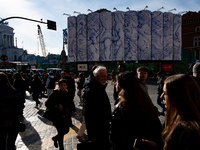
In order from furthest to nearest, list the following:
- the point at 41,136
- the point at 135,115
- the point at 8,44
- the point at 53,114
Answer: the point at 8,44
the point at 41,136
the point at 53,114
the point at 135,115

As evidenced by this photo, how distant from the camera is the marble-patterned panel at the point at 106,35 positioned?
35.0 meters

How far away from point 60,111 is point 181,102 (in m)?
2.88

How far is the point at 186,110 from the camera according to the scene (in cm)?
134

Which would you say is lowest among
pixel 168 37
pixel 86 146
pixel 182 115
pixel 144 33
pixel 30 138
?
pixel 30 138

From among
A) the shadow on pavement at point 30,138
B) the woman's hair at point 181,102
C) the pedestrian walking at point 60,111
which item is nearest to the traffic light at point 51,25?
the shadow on pavement at point 30,138

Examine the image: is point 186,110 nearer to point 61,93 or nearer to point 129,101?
point 129,101

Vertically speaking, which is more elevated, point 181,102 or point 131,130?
point 181,102

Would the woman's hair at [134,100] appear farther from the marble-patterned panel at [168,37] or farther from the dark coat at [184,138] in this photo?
the marble-patterned panel at [168,37]

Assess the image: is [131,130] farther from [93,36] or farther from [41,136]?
[93,36]

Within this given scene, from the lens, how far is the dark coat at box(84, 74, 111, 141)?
2.62m

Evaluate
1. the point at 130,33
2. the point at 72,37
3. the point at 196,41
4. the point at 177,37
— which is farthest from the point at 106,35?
the point at 196,41

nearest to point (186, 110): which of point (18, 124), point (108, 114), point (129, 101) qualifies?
point (129, 101)

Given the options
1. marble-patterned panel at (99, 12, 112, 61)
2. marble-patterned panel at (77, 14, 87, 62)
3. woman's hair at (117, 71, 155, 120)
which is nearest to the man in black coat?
woman's hair at (117, 71, 155, 120)

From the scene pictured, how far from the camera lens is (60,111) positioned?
12.2 feet
